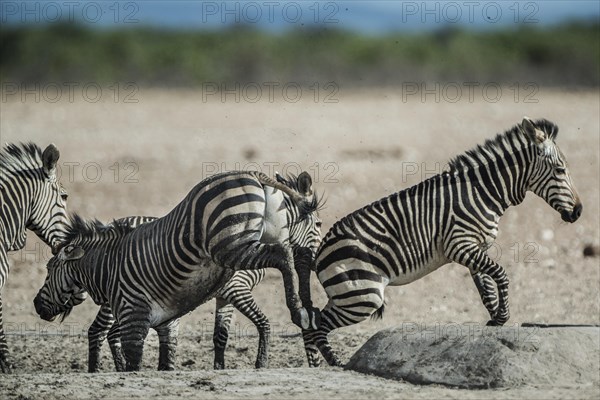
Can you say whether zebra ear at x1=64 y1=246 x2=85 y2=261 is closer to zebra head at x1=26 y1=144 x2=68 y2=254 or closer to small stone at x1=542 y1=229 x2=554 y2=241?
zebra head at x1=26 y1=144 x2=68 y2=254

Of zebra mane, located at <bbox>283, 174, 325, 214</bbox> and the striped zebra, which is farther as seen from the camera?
the striped zebra

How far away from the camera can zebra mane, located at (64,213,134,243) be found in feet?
31.6

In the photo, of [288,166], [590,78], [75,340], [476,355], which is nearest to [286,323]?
[75,340]

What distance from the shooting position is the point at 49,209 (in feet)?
34.0

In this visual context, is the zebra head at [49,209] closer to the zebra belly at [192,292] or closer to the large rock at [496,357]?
the zebra belly at [192,292]

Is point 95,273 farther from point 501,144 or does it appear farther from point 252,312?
point 501,144

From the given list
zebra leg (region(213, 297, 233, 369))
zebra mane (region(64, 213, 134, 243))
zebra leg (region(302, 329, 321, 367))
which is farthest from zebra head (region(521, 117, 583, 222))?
zebra mane (region(64, 213, 134, 243))

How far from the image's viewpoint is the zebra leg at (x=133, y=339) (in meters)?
9.09

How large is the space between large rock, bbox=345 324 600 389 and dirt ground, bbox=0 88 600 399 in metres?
0.12

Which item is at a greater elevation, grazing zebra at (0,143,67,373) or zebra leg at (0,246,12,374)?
grazing zebra at (0,143,67,373)

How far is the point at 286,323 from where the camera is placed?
11.8 m

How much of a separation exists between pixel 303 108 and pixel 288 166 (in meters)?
10.6

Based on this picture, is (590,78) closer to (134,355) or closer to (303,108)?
(303,108)

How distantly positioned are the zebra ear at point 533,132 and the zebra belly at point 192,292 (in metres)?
2.60
